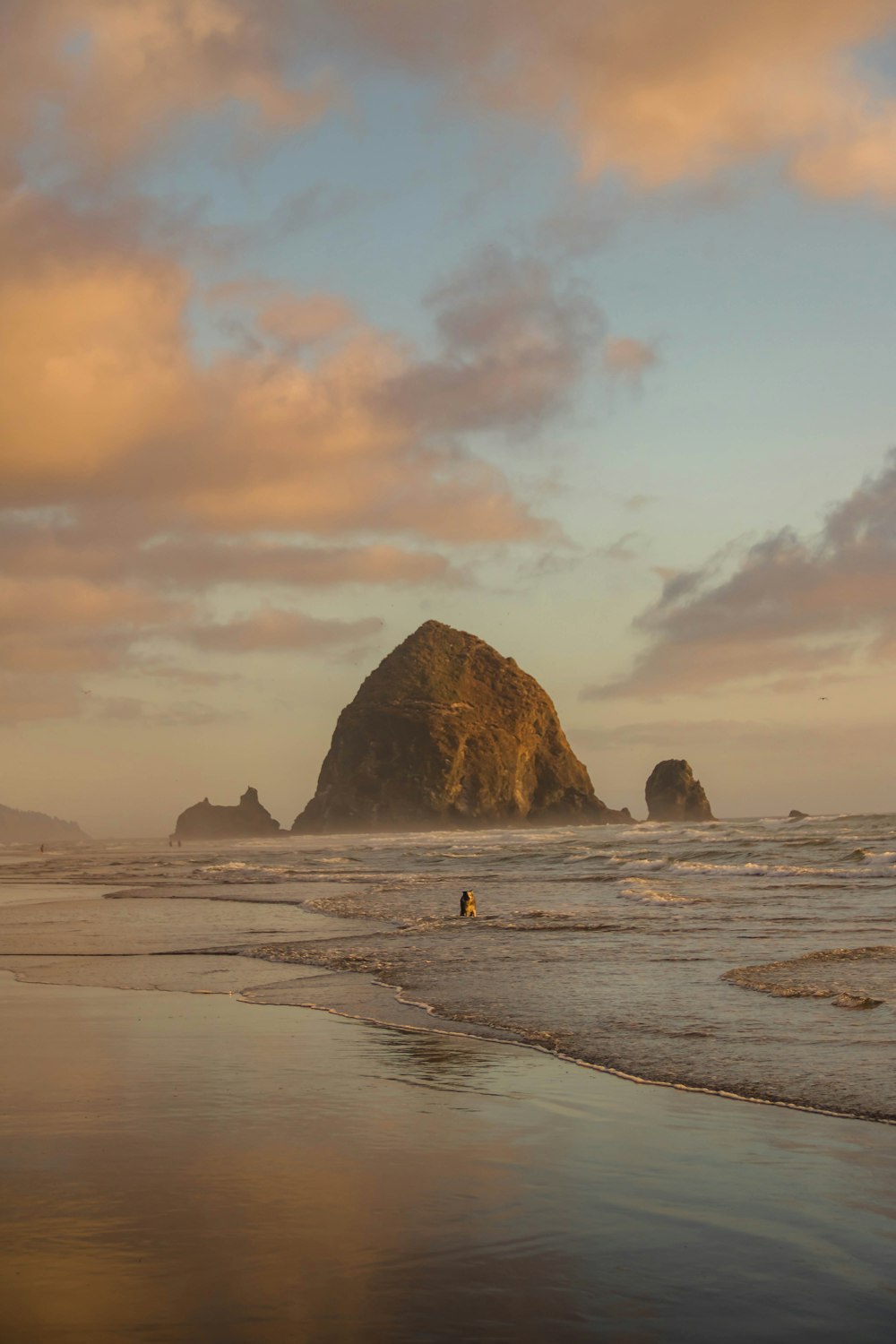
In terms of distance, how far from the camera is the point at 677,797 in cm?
14775

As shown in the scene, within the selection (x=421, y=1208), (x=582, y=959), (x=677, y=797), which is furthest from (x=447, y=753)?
(x=421, y=1208)

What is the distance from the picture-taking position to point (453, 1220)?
196 inches

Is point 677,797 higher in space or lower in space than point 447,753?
lower

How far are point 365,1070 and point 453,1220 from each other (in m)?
3.50

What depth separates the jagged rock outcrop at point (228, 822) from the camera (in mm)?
170000

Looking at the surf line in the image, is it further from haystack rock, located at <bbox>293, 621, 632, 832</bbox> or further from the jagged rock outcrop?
the jagged rock outcrop

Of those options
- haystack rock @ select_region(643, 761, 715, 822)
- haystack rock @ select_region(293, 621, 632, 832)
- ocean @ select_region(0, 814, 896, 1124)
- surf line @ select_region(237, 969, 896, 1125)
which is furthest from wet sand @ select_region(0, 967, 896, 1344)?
haystack rock @ select_region(643, 761, 715, 822)

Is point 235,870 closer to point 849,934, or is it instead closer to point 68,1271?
point 849,934

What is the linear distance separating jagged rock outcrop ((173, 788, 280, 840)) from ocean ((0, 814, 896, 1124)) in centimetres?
13565

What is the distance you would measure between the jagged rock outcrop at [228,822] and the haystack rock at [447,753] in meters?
14.9

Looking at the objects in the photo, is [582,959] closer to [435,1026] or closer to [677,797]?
[435,1026]

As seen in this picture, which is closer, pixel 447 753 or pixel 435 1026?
pixel 435 1026

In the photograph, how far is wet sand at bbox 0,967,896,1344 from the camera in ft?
13.1

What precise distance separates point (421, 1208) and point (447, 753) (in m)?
136
